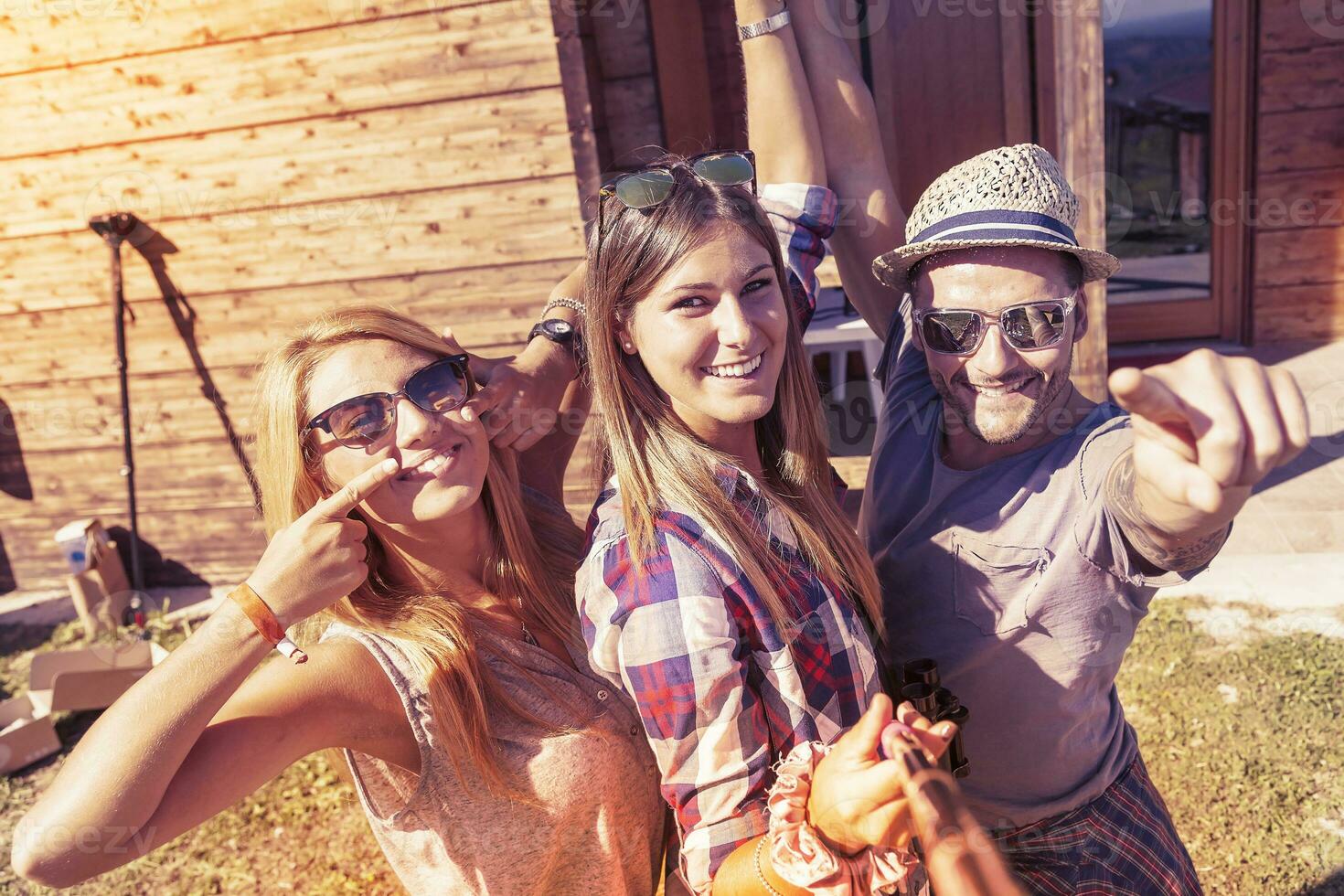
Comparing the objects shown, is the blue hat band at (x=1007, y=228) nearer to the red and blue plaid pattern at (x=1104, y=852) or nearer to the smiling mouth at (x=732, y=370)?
the smiling mouth at (x=732, y=370)

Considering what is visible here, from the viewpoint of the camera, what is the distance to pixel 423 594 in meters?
1.83

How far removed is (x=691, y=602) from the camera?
1316 millimetres

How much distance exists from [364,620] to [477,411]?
1.47ft

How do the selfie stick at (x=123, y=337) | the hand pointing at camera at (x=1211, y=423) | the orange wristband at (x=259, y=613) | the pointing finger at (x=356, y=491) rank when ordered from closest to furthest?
1. the hand pointing at camera at (x=1211, y=423)
2. the orange wristband at (x=259, y=613)
3. the pointing finger at (x=356, y=491)
4. the selfie stick at (x=123, y=337)

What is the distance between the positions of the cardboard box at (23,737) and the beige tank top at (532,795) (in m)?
3.20

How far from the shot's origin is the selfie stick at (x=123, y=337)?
15.3 feet

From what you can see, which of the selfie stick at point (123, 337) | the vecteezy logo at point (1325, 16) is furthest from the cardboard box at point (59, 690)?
the vecteezy logo at point (1325, 16)

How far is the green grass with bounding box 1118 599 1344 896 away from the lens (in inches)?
106

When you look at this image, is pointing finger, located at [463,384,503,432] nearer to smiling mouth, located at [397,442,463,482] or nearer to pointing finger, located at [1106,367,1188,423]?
smiling mouth, located at [397,442,463,482]

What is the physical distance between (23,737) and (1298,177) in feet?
24.9

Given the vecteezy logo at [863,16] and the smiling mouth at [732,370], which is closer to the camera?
the smiling mouth at [732,370]

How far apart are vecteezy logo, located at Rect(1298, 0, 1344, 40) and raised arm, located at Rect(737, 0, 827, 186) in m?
5.18

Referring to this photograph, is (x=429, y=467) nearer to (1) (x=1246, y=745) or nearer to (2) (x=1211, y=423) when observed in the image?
(2) (x=1211, y=423)

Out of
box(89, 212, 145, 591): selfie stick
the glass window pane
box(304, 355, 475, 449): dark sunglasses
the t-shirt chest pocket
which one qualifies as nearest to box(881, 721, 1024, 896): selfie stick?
the t-shirt chest pocket
